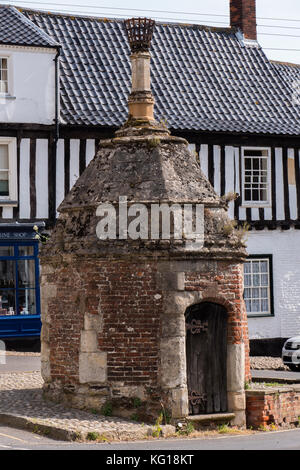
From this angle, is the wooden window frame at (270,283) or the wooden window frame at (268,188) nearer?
the wooden window frame at (268,188)

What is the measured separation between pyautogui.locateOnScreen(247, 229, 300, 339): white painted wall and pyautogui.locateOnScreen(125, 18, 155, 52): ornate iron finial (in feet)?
40.8

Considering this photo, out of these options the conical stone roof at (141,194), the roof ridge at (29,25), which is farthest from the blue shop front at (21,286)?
the conical stone roof at (141,194)

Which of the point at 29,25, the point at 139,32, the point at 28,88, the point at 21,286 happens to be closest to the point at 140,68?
the point at 139,32

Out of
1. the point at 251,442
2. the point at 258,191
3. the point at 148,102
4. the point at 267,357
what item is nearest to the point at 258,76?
the point at 258,191

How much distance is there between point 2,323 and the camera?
25.2 metres

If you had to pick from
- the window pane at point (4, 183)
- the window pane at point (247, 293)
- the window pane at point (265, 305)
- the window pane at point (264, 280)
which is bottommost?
the window pane at point (265, 305)

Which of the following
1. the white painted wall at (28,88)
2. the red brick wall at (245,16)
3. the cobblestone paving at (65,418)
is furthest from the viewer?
the red brick wall at (245,16)

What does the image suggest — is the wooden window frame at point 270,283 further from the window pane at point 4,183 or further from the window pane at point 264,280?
the window pane at point 4,183

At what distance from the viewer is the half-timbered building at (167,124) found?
25.1m

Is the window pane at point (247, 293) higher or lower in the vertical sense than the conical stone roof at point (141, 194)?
lower

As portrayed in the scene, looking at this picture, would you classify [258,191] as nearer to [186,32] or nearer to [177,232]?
[186,32]

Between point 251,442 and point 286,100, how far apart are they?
1819 cm

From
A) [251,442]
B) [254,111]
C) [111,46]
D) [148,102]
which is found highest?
[111,46]

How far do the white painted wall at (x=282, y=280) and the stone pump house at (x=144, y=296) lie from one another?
1229 cm
